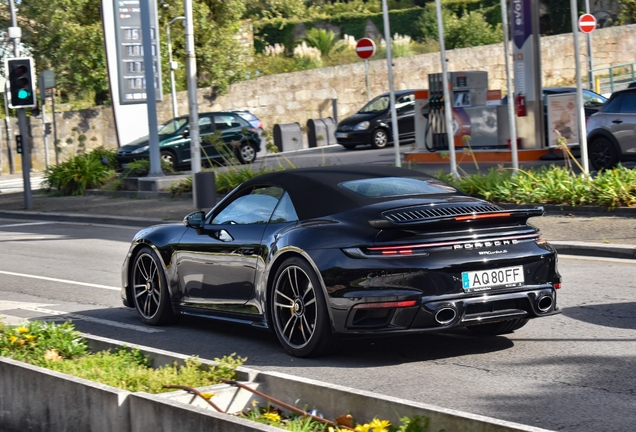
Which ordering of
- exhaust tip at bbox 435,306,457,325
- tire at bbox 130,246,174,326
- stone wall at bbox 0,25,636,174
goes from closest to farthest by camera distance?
exhaust tip at bbox 435,306,457,325, tire at bbox 130,246,174,326, stone wall at bbox 0,25,636,174

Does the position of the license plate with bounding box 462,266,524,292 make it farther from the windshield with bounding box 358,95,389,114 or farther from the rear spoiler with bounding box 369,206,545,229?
the windshield with bounding box 358,95,389,114

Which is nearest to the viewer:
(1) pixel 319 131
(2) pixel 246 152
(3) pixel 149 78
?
(3) pixel 149 78

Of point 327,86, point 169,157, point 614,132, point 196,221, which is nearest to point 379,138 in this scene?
point 169,157

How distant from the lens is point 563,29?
53562mm

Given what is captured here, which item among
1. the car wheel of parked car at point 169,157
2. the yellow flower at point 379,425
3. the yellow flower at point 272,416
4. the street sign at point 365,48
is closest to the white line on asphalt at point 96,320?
the yellow flower at point 272,416

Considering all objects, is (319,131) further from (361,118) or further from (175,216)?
(175,216)

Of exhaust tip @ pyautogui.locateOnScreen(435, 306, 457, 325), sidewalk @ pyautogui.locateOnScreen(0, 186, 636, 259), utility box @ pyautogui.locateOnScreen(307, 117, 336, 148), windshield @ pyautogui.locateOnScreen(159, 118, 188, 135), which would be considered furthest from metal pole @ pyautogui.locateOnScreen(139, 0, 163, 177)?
exhaust tip @ pyautogui.locateOnScreen(435, 306, 457, 325)

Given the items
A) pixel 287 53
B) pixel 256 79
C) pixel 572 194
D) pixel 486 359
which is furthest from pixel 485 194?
pixel 287 53

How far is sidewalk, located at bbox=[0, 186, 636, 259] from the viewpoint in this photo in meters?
12.5

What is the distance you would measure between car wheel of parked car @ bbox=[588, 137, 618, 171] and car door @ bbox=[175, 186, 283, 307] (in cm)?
1228

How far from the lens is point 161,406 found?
15.6ft

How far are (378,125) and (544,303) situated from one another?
86.0 ft

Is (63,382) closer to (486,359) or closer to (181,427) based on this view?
(181,427)

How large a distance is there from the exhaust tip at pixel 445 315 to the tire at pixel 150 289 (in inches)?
113
